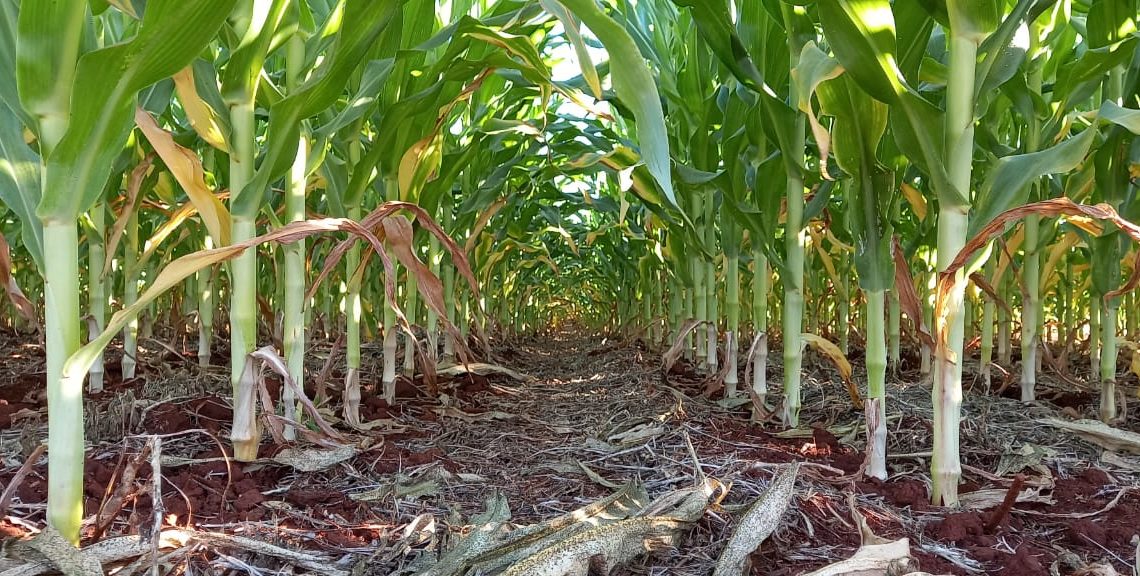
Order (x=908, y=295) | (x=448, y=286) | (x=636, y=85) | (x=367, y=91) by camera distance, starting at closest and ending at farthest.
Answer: (x=636, y=85) < (x=908, y=295) < (x=367, y=91) < (x=448, y=286)

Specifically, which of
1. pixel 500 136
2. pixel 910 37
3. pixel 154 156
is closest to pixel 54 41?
pixel 154 156

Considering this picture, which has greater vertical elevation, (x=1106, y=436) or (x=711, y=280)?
(x=711, y=280)

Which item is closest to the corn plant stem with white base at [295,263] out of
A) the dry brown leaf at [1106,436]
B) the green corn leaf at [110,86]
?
the green corn leaf at [110,86]

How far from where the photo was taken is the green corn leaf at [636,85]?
788 mm

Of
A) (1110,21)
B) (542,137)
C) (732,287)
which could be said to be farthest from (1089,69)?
(542,137)

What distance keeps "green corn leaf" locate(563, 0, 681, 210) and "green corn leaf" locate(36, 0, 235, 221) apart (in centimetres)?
44

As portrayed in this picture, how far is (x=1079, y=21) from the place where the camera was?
2.28m

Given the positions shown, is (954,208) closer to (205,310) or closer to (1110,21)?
(1110,21)

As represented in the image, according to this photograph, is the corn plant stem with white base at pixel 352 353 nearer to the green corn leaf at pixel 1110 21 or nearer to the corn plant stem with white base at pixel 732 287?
the corn plant stem with white base at pixel 732 287

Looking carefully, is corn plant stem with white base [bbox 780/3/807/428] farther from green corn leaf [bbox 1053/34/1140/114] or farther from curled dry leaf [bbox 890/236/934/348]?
green corn leaf [bbox 1053/34/1140/114]

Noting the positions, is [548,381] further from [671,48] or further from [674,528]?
[674,528]

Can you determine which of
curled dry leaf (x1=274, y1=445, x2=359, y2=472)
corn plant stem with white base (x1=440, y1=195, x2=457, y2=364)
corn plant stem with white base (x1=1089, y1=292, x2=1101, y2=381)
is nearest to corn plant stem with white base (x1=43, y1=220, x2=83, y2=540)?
curled dry leaf (x1=274, y1=445, x2=359, y2=472)

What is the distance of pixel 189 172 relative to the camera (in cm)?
127

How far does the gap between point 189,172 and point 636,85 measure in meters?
0.87
